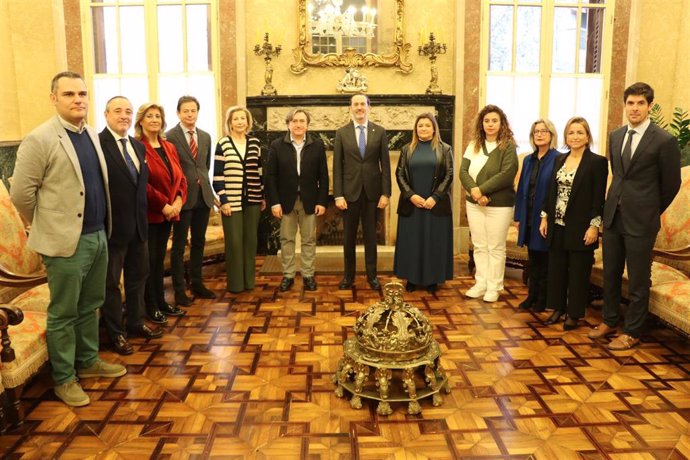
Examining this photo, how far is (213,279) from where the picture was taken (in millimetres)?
5316

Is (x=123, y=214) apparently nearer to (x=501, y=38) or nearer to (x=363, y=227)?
(x=363, y=227)

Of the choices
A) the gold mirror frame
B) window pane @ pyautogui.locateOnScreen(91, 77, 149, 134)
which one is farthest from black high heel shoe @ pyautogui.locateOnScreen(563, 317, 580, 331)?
window pane @ pyautogui.locateOnScreen(91, 77, 149, 134)

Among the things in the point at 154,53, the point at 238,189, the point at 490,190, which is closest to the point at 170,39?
the point at 154,53

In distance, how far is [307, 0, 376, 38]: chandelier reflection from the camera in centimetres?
610

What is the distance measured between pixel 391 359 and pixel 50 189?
1.78m

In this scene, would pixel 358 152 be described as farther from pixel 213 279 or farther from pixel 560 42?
pixel 560 42

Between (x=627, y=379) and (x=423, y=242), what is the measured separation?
6.30 feet

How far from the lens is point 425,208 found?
183 inches

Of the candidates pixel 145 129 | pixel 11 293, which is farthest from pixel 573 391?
pixel 11 293

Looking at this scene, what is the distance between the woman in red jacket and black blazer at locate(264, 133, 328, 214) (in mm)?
839

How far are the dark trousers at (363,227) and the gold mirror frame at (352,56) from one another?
1.95m

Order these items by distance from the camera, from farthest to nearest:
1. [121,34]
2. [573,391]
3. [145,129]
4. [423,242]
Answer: [121,34] < [423,242] < [145,129] < [573,391]

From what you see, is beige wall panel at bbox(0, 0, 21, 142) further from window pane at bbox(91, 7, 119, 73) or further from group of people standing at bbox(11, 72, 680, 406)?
group of people standing at bbox(11, 72, 680, 406)

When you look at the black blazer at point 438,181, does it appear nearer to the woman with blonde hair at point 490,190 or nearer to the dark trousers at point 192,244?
the woman with blonde hair at point 490,190
